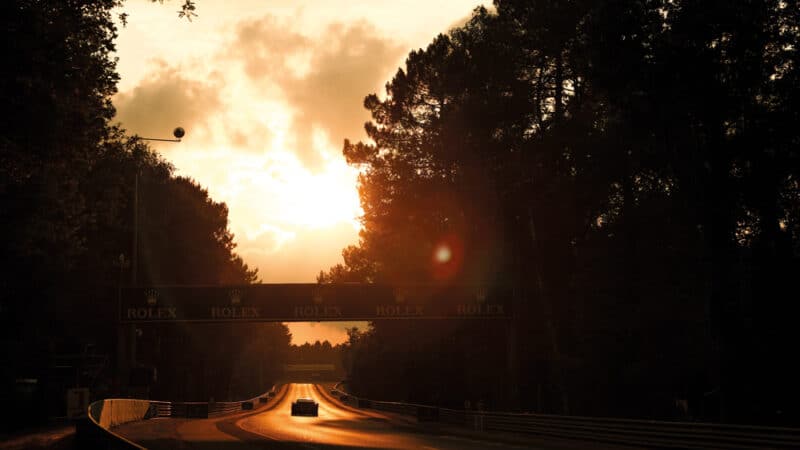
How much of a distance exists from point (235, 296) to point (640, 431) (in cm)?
2619

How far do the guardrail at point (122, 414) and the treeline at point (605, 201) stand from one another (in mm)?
15505

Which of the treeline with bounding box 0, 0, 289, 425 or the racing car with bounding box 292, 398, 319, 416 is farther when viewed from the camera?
the racing car with bounding box 292, 398, 319, 416

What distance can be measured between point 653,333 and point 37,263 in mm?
29064

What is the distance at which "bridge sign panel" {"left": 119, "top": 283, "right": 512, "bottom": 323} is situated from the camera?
46.0 metres

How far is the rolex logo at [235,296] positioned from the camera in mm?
46625

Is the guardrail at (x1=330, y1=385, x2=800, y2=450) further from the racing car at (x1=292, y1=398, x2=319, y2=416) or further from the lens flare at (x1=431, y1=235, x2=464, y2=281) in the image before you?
the racing car at (x1=292, y1=398, x2=319, y2=416)

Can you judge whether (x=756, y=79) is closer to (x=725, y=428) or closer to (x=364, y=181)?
(x=725, y=428)

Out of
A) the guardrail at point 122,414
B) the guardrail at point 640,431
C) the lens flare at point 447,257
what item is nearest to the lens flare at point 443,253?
the lens flare at point 447,257

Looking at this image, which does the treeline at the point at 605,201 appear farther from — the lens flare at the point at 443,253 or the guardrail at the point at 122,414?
the guardrail at the point at 122,414

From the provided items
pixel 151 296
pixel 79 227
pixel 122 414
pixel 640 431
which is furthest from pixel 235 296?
pixel 640 431

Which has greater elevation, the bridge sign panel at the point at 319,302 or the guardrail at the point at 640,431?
the bridge sign panel at the point at 319,302

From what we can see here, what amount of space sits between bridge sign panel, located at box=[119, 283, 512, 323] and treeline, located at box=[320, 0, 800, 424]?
2.48 m

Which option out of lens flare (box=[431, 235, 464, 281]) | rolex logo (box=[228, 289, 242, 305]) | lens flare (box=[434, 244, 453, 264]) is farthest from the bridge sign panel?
lens flare (box=[434, 244, 453, 264])

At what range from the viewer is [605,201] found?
44188 millimetres
